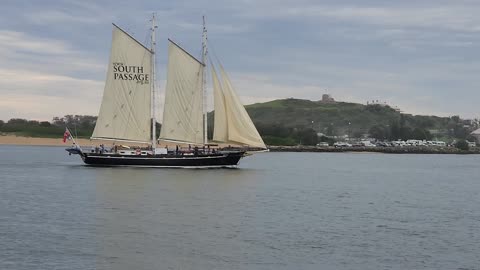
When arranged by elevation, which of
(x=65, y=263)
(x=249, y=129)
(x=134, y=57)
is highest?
(x=134, y=57)

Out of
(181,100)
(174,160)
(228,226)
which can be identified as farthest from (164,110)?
(228,226)

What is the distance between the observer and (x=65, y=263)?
28156 millimetres

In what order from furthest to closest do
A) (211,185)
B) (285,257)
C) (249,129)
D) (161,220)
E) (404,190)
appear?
(249,129) → (404,190) → (211,185) → (161,220) → (285,257)

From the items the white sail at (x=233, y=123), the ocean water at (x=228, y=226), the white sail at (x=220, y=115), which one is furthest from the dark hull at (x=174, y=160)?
the ocean water at (x=228, y=226)

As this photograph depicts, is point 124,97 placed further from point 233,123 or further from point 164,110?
point 233,123

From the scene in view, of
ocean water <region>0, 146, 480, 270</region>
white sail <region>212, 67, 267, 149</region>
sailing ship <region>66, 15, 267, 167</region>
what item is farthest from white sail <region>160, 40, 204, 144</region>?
ocean water <region>0, 146, 480, 270</region>

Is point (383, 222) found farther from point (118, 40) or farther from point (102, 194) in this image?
point (118, 40)

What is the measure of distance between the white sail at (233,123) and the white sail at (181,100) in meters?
3.18

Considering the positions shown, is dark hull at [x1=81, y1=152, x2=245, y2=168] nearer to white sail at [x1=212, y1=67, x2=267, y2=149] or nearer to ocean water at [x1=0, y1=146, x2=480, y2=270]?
white sail at [x1=212, y1=67, x2=267, y2=149]

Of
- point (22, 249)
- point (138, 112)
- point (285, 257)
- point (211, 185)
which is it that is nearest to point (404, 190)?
point (211, 185)

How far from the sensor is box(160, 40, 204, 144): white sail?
7819 centimetres

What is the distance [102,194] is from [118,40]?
29.2 m

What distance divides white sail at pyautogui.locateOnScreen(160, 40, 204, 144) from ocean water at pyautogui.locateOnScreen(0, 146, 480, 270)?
47.4 feet

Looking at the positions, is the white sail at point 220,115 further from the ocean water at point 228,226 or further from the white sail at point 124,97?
the ocean water at point 228,226
